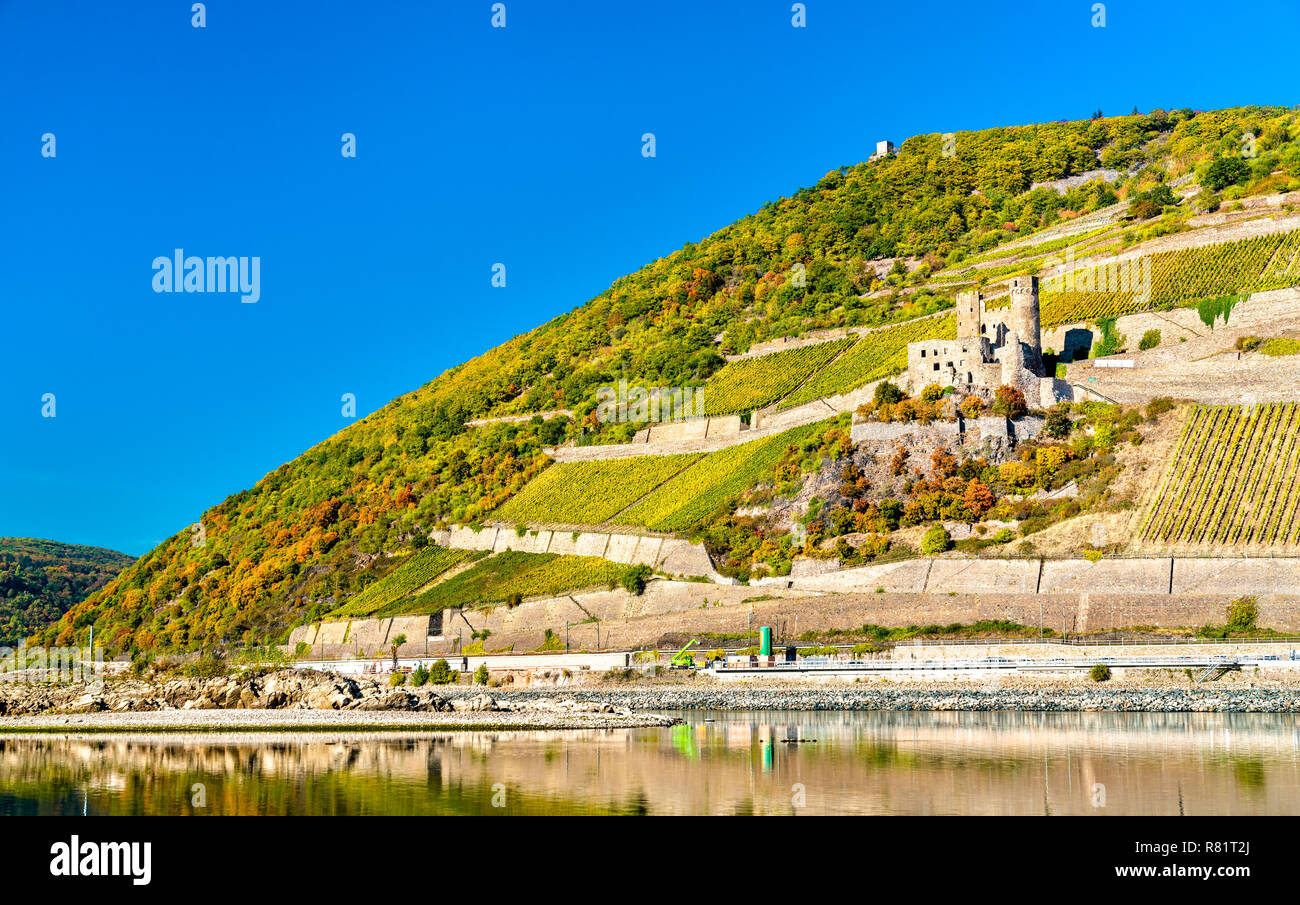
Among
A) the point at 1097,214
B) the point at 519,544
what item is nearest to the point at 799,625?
the point at 519,544

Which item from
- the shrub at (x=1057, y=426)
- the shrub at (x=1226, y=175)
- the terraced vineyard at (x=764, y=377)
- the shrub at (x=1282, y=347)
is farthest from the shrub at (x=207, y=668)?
the shrub at (x=1226, y=175)

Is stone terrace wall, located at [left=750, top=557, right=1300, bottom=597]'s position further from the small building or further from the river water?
the small building

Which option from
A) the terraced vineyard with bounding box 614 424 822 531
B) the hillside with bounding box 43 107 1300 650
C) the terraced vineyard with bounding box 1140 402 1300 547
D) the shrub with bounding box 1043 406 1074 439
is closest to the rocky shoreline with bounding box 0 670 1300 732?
the terraced vineyard with bounding box 1140 402 1300 547

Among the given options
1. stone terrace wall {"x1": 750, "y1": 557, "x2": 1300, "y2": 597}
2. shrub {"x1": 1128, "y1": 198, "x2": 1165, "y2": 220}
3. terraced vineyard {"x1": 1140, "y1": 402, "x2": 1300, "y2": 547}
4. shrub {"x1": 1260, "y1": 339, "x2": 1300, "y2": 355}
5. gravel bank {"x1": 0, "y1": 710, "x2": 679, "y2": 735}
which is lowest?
gravel bank {"x1": 0, "y1": 710, "x2": 679, "y2": 735}

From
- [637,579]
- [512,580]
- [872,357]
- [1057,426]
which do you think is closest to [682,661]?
[637,579]

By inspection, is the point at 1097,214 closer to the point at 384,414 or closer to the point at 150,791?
the point at 384,414

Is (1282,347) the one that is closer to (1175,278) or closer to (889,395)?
(1175,278)

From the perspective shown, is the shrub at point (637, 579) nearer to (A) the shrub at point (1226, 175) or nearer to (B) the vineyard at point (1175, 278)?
(B) the vineyard at point (1175, 278)
